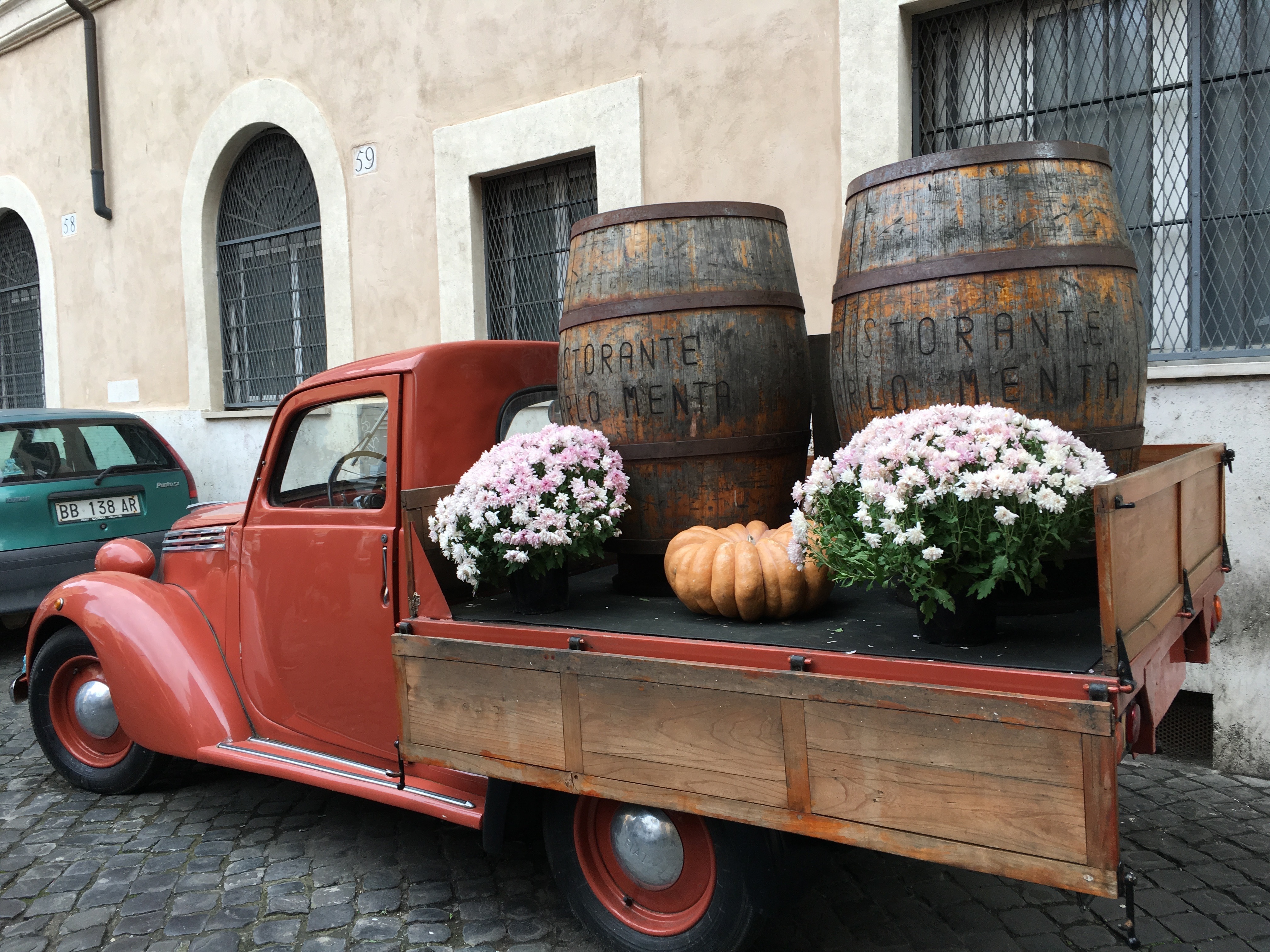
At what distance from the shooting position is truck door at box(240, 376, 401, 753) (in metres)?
3.19

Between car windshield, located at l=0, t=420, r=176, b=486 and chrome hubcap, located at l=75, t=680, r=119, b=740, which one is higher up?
car windshield, located at l=0, t=420, r=176, b=486

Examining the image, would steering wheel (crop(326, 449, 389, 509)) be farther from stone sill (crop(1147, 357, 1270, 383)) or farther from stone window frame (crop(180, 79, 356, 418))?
stone window frame (crop(180, 79, 356, 418))

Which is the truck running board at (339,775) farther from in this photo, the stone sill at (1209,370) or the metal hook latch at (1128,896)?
the stone sill at (1209,370)

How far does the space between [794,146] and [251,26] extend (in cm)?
525

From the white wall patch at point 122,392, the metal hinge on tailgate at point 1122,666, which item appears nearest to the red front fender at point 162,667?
the metal hinge on tailgate at point 1122,666

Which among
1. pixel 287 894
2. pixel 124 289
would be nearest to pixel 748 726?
pixel 287 894

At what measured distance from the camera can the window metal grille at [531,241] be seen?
6.55 m

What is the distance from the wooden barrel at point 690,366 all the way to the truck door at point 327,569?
74cm

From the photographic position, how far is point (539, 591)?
2852 mm

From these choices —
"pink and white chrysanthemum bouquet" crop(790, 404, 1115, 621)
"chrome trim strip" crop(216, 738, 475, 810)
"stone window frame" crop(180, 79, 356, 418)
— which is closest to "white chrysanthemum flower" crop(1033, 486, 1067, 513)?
"pink and white chrysanthemum bouquet" crop(790, 404, 1115, 621)

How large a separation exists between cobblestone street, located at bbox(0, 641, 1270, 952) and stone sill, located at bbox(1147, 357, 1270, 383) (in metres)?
1.65

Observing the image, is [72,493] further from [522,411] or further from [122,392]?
[122,392]

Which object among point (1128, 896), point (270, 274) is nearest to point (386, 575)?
point (1128, 896)

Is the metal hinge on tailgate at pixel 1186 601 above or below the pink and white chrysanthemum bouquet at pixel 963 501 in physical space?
below
